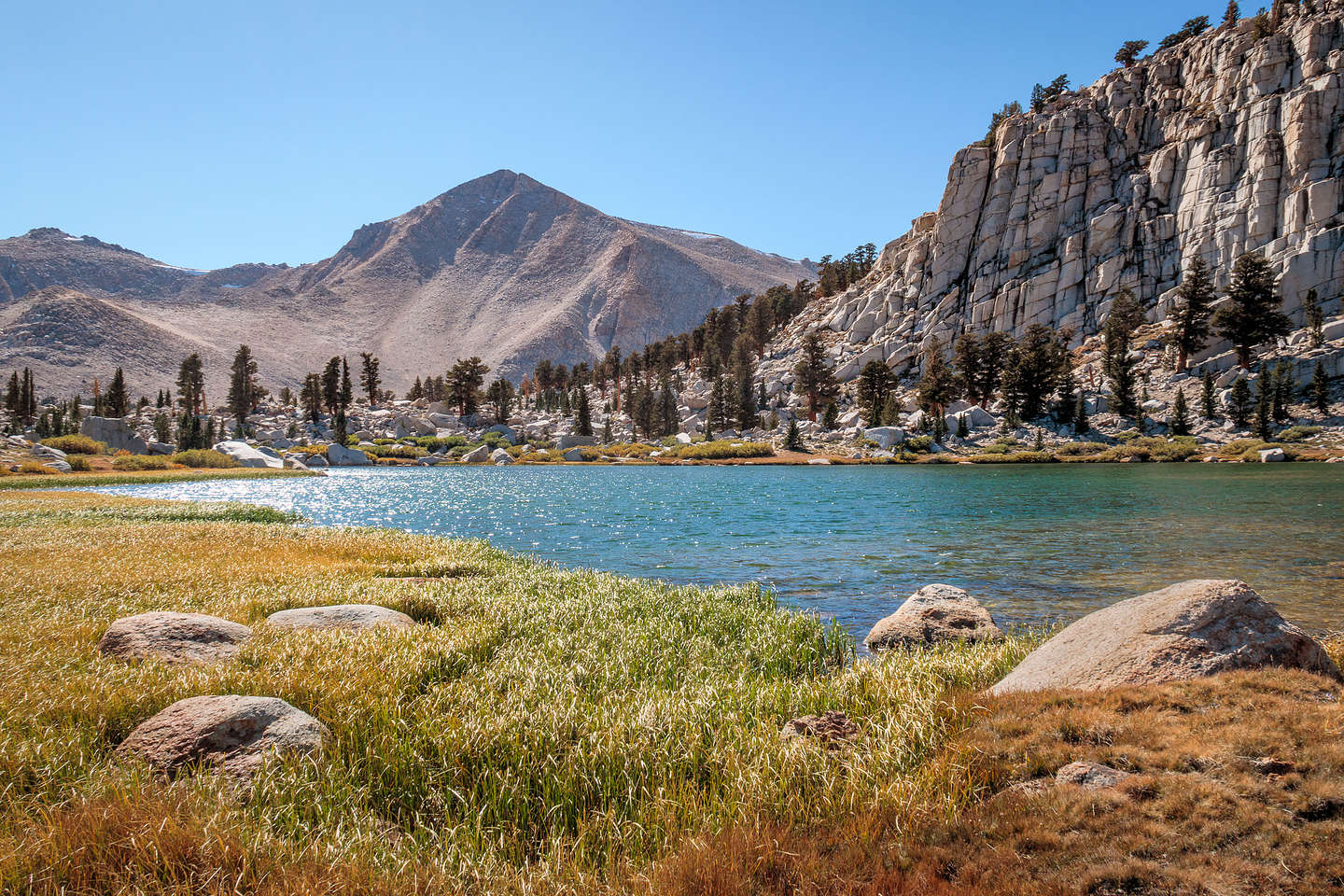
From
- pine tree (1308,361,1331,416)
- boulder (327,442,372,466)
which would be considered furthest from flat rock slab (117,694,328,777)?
boulder (327,442,372,466)

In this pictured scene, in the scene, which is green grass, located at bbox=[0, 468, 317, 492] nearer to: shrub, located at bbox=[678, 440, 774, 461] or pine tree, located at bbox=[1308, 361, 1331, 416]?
shrub, located at bbox=[678, 440, 774, 461]

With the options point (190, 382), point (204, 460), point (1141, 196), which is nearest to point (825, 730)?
point (204, 460)

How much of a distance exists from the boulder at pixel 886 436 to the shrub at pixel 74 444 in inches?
5168

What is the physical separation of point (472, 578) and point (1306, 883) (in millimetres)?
17954

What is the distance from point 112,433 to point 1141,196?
218681mm

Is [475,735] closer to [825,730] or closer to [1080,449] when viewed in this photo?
[825,730]

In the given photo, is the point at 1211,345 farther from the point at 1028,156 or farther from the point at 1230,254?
the point at 1028,156

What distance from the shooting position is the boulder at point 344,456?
141 metres

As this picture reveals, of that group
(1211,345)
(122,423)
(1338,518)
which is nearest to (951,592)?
(1338,518)

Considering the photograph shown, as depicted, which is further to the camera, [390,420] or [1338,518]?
[390,420]

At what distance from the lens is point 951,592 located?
630 inches

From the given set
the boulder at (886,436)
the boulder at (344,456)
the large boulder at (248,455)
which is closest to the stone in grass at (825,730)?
the boulder at (886,436)

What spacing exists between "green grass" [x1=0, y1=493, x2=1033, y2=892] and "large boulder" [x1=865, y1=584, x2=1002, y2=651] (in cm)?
103

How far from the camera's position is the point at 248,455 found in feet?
368
